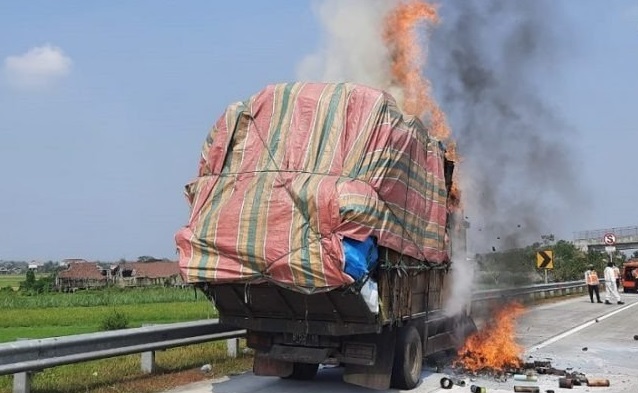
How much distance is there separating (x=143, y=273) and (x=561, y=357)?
82713 mm

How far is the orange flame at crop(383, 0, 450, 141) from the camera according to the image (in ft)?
46.0

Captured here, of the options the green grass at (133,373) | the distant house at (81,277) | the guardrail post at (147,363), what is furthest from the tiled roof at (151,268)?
the guardrail post at (147,363)

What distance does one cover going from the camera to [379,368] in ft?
27.8

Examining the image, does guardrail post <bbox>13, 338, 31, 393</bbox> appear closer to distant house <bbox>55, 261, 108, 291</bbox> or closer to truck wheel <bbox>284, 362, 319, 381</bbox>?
truck wheel <bbox>284, 362, 319, 381</bbox>

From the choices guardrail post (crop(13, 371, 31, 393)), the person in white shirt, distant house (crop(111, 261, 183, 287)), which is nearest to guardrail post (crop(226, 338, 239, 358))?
guardrail post (crop(13, 371, 31, 393))

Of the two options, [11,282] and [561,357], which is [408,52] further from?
[11,282]

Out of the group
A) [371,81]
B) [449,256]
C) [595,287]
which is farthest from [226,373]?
[595,287]

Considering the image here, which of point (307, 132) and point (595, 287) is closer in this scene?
point (307, 132)

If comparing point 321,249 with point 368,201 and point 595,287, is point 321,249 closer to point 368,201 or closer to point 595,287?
point 368,201

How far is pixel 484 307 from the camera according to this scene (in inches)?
489

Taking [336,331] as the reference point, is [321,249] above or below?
above

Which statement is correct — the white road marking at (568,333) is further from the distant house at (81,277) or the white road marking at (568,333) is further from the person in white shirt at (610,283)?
the distant house at (81,277)

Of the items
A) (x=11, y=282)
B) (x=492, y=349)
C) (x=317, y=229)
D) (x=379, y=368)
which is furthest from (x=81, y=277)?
(x=317, y=229)

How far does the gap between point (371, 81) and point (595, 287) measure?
61.6ft
